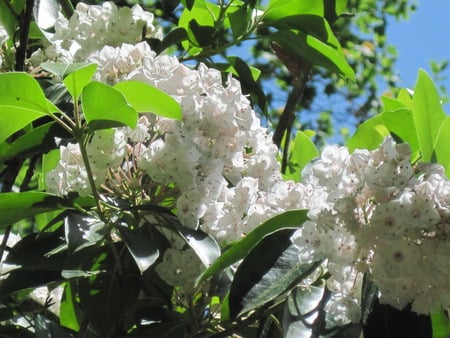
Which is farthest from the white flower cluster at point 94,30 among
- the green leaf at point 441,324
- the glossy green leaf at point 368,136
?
the green leaf at point 441,324

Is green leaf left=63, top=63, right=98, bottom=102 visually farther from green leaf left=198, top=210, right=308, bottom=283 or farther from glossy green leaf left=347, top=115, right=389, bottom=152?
glossy green leaf left=347, top=115, right=389, bottom=152

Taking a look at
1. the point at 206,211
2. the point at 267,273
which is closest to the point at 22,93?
the point at 206,211

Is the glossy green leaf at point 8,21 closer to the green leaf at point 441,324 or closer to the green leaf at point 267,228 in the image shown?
the green leaf at point 267,228

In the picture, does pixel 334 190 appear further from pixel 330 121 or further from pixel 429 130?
pixel 330 121

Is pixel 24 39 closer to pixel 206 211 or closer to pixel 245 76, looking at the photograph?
pixel 245 76

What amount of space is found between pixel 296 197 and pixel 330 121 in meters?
7.39

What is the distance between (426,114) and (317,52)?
0.59 meters

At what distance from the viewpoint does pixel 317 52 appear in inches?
81.2

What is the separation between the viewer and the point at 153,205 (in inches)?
59.8

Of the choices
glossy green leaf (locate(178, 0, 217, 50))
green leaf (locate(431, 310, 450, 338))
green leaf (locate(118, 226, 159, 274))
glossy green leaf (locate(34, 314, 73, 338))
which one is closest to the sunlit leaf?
glossy green leaf (locate(34, 314, 73, 338))

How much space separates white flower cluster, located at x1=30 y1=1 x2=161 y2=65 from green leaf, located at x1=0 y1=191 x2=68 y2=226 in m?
0.48

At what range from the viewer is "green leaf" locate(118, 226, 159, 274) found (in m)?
1.42

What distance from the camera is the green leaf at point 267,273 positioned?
1325mm

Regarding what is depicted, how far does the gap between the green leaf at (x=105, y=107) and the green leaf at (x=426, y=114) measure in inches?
17.5
